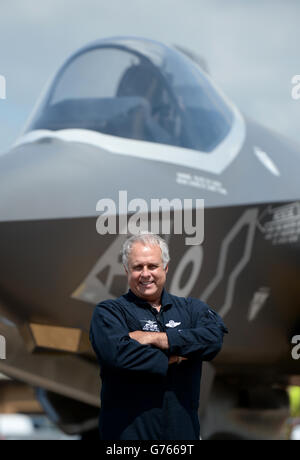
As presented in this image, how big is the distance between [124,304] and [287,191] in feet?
10.9

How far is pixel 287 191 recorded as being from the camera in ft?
16.2

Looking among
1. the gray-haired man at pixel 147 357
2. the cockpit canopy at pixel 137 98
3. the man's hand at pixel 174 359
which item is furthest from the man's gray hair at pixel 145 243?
the cockpit canopy at pixel 137 98

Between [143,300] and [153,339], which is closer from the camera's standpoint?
[153,339]

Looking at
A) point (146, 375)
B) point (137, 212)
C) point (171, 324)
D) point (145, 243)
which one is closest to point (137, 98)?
point (137, 212)

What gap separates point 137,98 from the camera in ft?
16.1

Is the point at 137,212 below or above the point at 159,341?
above

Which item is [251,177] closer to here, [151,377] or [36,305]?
[36,305]

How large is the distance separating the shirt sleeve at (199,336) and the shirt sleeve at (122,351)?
2.1 inches

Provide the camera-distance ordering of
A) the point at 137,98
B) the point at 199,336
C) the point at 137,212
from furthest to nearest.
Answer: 1. the point at 137,98
2. the point at 137,212
3. the point at 199,336

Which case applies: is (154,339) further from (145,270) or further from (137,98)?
(137,98)

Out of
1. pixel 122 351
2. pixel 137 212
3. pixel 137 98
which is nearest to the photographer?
pixel 122 351

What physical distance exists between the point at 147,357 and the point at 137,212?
2.22 meters


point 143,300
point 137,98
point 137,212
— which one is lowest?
point 143,300

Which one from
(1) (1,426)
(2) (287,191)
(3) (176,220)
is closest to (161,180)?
(3) (176,220)
